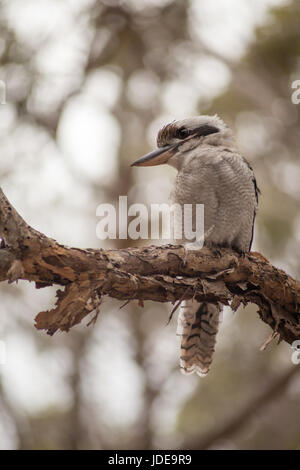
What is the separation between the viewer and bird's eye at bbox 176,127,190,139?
171 inches

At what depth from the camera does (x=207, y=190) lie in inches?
155

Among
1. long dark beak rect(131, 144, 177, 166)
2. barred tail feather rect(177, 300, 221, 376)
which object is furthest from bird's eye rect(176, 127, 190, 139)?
barred tail feather rect(177, 300, 221, 376)

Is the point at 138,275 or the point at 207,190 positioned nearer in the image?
the point at 138,275

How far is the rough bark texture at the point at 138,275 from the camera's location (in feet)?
8.87

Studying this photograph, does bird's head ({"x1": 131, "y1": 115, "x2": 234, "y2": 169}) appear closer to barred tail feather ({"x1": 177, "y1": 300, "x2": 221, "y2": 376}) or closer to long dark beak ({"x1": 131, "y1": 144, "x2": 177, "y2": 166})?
long dark beak ({"x1": 131, "y1": 144, "x2": 177, "y2": 166})

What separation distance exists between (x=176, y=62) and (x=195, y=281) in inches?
179

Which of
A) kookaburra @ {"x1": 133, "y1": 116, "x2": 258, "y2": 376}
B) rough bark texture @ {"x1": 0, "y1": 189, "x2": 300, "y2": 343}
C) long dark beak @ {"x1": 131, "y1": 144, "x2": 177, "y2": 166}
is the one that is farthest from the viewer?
long dark beak @ {"x1": 131, "y1": 144, "x2": 177, "y2": 166}

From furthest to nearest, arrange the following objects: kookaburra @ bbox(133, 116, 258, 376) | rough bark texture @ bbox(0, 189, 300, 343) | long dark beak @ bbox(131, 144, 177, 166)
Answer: long dark beak @ bbox(131, 144, 177, 166)
kookaburra @ bbox(133, 116, 258, 376)
rough bark texture @ bbox(0, 189, 300, 343)

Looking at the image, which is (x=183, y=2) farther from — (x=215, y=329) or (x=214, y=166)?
(x=215, y=329)

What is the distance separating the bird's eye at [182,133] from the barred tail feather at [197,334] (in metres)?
1.12

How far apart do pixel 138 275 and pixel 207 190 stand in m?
1.07

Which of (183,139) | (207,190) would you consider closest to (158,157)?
(183,139)

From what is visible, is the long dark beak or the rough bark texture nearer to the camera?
the rough bark texture

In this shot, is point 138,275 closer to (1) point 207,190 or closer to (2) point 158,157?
(1) point 207,190
